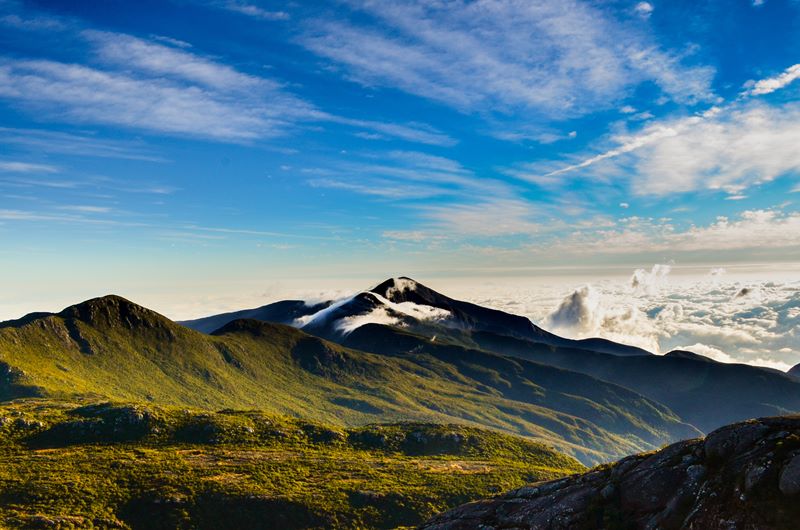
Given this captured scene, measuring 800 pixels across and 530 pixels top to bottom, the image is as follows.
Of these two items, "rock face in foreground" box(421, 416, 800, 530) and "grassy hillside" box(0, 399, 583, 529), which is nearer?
"rock face in foreground" box(421, 416, 800, 530)

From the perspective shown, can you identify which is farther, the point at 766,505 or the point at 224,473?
the point at 224,473

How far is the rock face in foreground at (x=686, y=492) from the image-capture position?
3953cm

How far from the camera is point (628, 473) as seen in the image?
2219 inches

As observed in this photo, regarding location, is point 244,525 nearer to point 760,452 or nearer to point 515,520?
point 515,520

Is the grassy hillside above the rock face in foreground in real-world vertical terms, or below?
below

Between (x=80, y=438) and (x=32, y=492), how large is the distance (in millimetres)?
74252

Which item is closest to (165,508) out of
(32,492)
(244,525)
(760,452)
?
(244,525)

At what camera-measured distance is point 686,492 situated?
152 ft

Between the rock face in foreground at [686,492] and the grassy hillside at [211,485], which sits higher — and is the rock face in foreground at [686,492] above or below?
above

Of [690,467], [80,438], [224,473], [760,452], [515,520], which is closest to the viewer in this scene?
[760,452]

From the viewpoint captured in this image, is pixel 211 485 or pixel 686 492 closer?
pixel 686 492

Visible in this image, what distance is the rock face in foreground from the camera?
39.5 m

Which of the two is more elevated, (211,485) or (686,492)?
(686,492)

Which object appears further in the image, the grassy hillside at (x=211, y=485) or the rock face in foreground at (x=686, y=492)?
the grassy hillside at (x=211, y=485)
